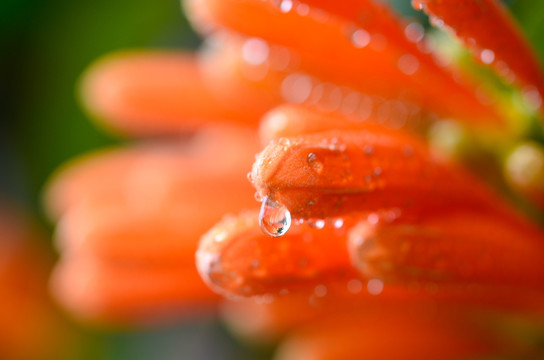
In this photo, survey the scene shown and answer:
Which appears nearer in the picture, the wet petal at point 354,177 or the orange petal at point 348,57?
the wet petal at point 354,177

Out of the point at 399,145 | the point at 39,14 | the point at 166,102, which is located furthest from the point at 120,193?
the point at 39,14

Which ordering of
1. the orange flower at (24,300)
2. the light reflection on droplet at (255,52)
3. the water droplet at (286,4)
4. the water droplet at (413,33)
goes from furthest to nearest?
the orange flower at (24,300) < the light reflection on droplet at (255,52) < the water droplet at (413,33) < the water droplet at (286,4)

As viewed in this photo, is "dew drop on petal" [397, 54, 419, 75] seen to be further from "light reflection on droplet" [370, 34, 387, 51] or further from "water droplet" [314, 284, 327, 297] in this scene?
"water droplet" [314, 284, 327, 297]

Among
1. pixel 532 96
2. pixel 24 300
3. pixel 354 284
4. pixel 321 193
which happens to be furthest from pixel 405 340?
pixel 24 300

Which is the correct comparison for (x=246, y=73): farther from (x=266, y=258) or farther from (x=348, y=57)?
(x=266, y=258)

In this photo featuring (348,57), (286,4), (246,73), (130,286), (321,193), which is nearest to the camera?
(321,193)

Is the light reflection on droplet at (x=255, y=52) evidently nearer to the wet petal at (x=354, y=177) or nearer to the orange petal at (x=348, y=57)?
the orange petal at (x=348, y=57)

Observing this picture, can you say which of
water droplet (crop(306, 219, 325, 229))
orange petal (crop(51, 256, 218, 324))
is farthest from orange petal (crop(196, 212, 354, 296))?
orange petal (crop(51, 256, 218, 324))

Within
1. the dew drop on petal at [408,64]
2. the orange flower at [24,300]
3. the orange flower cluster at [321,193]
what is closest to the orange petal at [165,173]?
the orange flower cluster at [321,193]

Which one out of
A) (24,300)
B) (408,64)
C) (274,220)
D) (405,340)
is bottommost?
(274,220)
